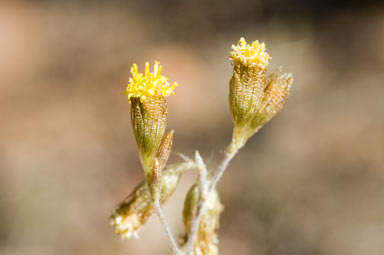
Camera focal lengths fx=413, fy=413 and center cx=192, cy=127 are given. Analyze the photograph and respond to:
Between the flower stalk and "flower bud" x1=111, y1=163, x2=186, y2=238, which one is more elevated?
the flower stalk

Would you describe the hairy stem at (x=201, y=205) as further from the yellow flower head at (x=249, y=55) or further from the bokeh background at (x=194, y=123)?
the bokeh background at (x=194, y=123)

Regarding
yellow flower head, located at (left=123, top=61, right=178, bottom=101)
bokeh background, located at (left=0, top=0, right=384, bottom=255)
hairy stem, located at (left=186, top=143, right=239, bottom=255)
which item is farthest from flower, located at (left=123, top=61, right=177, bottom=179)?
bokeh background, located at (left=0, top=0, right=384, bottom=255)

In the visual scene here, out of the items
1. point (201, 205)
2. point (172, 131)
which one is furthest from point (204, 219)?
point (172, 131)

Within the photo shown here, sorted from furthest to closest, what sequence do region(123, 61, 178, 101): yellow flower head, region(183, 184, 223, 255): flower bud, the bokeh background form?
the bokeh background, region(183, 184, 223, 255): flower bud, region(123, 61, 178, 101): yellow flower head

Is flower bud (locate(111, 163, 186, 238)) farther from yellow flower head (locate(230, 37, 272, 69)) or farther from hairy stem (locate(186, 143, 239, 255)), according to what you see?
yellow flower head (locate(230, 37, 272, 69))

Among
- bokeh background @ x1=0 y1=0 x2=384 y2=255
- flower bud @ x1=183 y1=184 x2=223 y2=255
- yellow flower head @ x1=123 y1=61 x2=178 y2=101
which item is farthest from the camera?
bokeh background @ x1=0 y1=0 x2=384 y2=255

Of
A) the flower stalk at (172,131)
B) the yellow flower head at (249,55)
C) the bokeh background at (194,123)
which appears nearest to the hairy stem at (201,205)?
the flower stalk at (172,131)

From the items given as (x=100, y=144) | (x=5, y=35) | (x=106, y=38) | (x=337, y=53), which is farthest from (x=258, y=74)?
(x=5, y=35)
